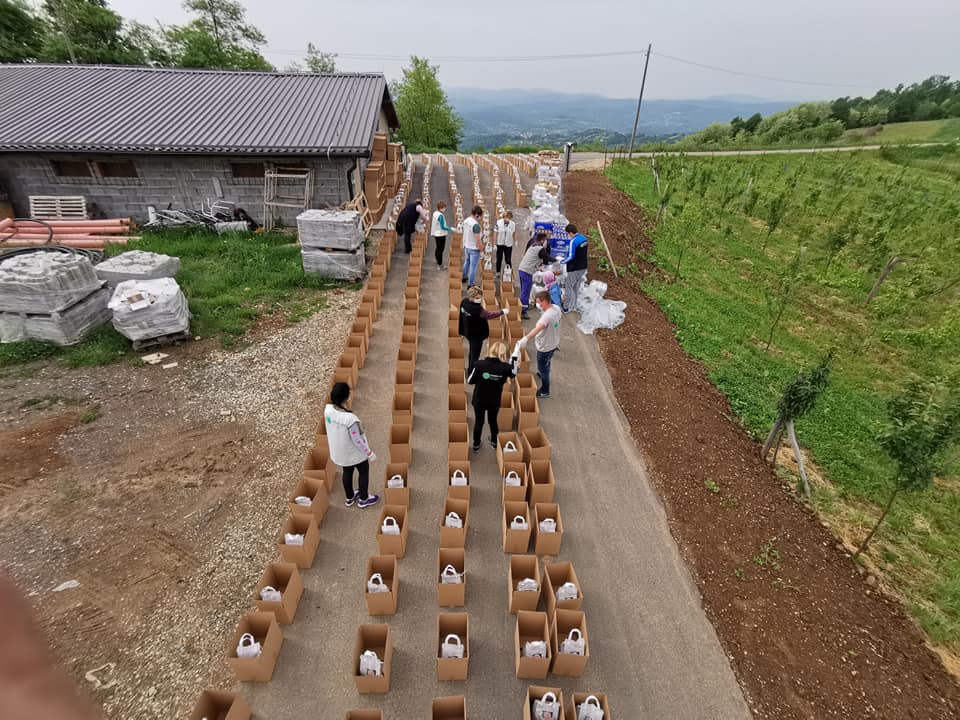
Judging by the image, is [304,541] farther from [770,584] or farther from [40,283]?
[40,283]

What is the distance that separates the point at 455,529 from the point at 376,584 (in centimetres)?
90

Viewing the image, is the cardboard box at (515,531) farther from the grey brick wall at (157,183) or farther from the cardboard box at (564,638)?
the grey brick wall at (157,183)

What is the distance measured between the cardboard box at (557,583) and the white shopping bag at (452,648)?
90cm

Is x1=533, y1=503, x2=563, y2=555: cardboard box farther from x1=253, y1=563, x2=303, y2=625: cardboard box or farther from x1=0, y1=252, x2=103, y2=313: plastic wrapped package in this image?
x1=0, y1=252, x2=103, y2=313: plastic wrapped package

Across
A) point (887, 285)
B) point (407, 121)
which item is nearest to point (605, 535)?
point (887, 285)

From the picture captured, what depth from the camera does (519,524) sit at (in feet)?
16.1

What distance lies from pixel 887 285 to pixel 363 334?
13841 millimetres

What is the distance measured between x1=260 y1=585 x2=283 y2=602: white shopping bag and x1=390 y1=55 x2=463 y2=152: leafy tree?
3880 centimetres

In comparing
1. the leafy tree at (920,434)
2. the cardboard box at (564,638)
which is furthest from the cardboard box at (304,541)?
the leafy tree at (920,434)

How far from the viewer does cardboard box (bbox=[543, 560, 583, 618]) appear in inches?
166

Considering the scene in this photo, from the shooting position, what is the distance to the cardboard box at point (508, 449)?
→ 5.73 m

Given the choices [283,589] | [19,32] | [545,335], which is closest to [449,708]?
[283,589]

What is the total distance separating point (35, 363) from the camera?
759cm

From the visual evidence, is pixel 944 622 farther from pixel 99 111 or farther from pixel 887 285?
pixel 99 111
